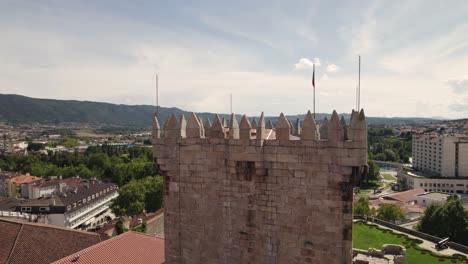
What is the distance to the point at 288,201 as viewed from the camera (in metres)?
9.77

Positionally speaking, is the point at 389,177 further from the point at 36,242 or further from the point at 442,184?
the point at 36,242

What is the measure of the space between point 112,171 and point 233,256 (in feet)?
331

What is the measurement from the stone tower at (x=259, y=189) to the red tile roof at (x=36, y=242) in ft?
48.3

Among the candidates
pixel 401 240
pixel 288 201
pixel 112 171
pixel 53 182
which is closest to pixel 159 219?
pixel 401 240

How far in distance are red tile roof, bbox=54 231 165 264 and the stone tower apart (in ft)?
32.4

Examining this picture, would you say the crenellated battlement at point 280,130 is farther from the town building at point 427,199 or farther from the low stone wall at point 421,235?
the town building at point 427,199

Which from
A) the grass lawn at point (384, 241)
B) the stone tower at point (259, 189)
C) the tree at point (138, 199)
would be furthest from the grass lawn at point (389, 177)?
the stone tower at point (259, 189)

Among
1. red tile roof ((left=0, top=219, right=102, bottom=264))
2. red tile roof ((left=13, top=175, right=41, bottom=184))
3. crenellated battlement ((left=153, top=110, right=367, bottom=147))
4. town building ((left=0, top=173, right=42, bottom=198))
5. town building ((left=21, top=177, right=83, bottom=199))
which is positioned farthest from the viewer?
red tile roof ((left=13, top=175, right=41, bottom=184))

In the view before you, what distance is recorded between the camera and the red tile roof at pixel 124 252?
18953 millimetres

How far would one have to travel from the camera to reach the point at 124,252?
2062 cm

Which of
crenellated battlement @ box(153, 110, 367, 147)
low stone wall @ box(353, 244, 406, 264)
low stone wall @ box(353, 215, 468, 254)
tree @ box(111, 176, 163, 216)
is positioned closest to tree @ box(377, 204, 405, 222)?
low stone wall @ box(353, 215, 468, 254)

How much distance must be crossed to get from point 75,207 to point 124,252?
4184cm

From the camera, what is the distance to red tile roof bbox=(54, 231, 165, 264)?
62.2 feet

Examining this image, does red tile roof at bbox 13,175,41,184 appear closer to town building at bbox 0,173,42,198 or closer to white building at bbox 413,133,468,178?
town building at bbox 0,173,42,198
